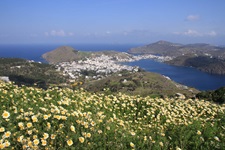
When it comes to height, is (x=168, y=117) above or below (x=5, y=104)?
below

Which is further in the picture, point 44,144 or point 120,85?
point 120,85

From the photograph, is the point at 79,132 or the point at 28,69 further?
A: the point at 28,69

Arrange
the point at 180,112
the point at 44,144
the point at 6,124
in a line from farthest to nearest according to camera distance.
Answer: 1. the point at 180,112
2. the point at 6,124
3. the point at 44,144

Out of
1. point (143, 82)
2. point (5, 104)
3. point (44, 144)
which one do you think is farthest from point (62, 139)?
point (143, 82)

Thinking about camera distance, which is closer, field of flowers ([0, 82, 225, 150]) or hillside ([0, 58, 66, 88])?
field of flowers ([0, 82, 225, 150])

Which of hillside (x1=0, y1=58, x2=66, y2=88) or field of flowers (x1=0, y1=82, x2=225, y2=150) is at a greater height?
field of flowers (x1=0, y1=82, x2=225, y2=150)

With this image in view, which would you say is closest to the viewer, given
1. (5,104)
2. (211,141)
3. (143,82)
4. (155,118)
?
(211,141)

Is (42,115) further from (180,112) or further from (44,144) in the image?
(180,112)

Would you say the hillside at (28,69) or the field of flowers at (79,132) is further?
the hillside at (28,69)

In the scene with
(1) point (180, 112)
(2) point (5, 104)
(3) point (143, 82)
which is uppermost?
(2) point (5, 104)

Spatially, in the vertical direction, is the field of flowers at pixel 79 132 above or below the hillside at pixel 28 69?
above

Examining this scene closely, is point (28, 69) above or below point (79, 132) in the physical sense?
below
